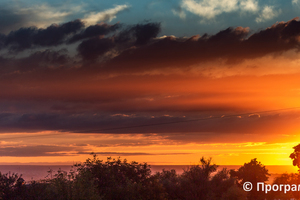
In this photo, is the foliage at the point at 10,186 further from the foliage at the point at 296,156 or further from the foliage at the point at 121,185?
the foliage at the point at 296,156

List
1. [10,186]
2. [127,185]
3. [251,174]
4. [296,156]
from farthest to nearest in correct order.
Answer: [251,174], [296,156], [127,185], [10,186]

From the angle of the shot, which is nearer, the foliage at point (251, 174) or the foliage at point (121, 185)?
the foliage at point (121, 185)

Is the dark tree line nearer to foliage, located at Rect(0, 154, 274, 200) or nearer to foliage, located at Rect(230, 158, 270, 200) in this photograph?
foliage, located at Rect(0, 154, 274, 200)

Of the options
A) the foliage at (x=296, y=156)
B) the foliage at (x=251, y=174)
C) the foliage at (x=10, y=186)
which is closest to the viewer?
the foliage at (x=10, y=186)

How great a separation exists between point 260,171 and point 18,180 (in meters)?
68.7

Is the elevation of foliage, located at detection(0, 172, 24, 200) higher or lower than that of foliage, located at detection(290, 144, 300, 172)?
lower

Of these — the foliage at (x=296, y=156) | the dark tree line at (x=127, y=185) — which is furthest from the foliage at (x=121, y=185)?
the foliage at (x=296, y=156)

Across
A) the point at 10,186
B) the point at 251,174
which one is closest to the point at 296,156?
the point at 251,174

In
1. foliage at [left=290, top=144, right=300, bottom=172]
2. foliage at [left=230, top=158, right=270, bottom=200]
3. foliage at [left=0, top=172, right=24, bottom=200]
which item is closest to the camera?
foliage at [left=0, top=172, right=24, bottom=200]

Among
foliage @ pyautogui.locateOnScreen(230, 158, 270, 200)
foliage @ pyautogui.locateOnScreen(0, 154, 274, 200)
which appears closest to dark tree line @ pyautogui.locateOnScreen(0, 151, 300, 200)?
foliage @ pyautogui.locateOnScreen(0, 154, 274, 200)

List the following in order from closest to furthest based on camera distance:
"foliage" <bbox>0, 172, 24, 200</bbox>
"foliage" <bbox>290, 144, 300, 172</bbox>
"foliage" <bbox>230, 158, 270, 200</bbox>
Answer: "foliage" <bbox>0, 172, 24, 200</bbox> < "foliage" <bbox>290, 144, 300, 172</bbox> < "foliage" <bbox>230, 158, 270, 200</bbox>

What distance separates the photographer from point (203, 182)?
57.2 m

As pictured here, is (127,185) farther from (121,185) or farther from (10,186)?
(10,186)

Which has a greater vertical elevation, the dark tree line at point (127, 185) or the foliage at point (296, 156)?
the foliage at point (296, 156)
